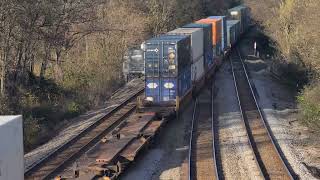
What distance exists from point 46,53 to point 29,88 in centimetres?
295

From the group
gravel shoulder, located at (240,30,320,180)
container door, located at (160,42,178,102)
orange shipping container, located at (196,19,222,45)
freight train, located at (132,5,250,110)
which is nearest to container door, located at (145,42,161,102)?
freight train, located at (132,5,250,110)

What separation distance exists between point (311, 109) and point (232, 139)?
131 inches

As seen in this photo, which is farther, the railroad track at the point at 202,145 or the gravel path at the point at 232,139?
the gravel path at the point at 232,139

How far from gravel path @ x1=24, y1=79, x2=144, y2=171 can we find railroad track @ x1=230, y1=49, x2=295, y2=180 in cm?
605

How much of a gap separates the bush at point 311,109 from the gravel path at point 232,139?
241 cm

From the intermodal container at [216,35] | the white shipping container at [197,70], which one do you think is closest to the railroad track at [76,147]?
the white shipping container at [197,70]

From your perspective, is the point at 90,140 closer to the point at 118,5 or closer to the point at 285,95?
the point at 285,95

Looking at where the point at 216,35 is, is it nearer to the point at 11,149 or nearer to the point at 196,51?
the point at 196,51

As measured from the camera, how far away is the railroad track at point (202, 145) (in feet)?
50.6

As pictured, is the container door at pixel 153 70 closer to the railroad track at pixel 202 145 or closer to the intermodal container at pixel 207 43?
the railroad track at pixel 202 145

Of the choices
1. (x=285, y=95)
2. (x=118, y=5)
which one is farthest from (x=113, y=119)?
(x=118, y=5)

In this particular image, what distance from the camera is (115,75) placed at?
33.2m

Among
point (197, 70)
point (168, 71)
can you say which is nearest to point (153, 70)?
point (168, 71)

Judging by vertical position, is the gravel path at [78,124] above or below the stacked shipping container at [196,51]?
below
